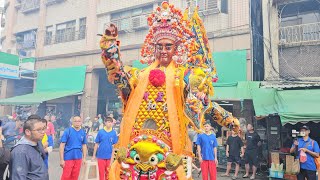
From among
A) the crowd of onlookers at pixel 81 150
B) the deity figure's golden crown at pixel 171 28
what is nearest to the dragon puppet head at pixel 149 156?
the crowd of onlookers at pixel 81 150

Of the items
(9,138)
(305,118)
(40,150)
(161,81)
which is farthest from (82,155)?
(305,118)

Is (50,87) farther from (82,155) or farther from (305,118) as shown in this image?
(305,118)

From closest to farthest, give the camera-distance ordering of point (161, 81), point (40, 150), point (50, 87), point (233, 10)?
point (40, 150) < point (161, 81) < point (233, 10) < point (50, 87)

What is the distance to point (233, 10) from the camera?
1185 cm

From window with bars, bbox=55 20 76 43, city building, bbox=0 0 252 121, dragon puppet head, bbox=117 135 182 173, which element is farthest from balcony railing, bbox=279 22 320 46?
window with bars, bbox=55 20 76 43

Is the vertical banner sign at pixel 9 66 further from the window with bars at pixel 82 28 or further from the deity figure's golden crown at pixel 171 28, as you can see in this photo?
the deity figure's golden crown at pixel 171 28

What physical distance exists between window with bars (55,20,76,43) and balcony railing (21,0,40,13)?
9.32ft

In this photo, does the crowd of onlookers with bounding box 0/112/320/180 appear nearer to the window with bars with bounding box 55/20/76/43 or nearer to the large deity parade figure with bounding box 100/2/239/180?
the large deity parade figure with bounding box 100/2/239/180

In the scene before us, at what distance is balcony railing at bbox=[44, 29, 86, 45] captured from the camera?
17.0 m

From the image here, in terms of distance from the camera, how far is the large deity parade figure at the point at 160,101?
2922 millimetres

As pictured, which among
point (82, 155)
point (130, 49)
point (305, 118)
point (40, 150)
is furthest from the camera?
point (130, 49)

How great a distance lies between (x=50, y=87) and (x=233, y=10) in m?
11.2

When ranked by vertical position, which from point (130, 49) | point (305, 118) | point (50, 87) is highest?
point (130, 49)

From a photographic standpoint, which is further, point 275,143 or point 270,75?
point 270,75
